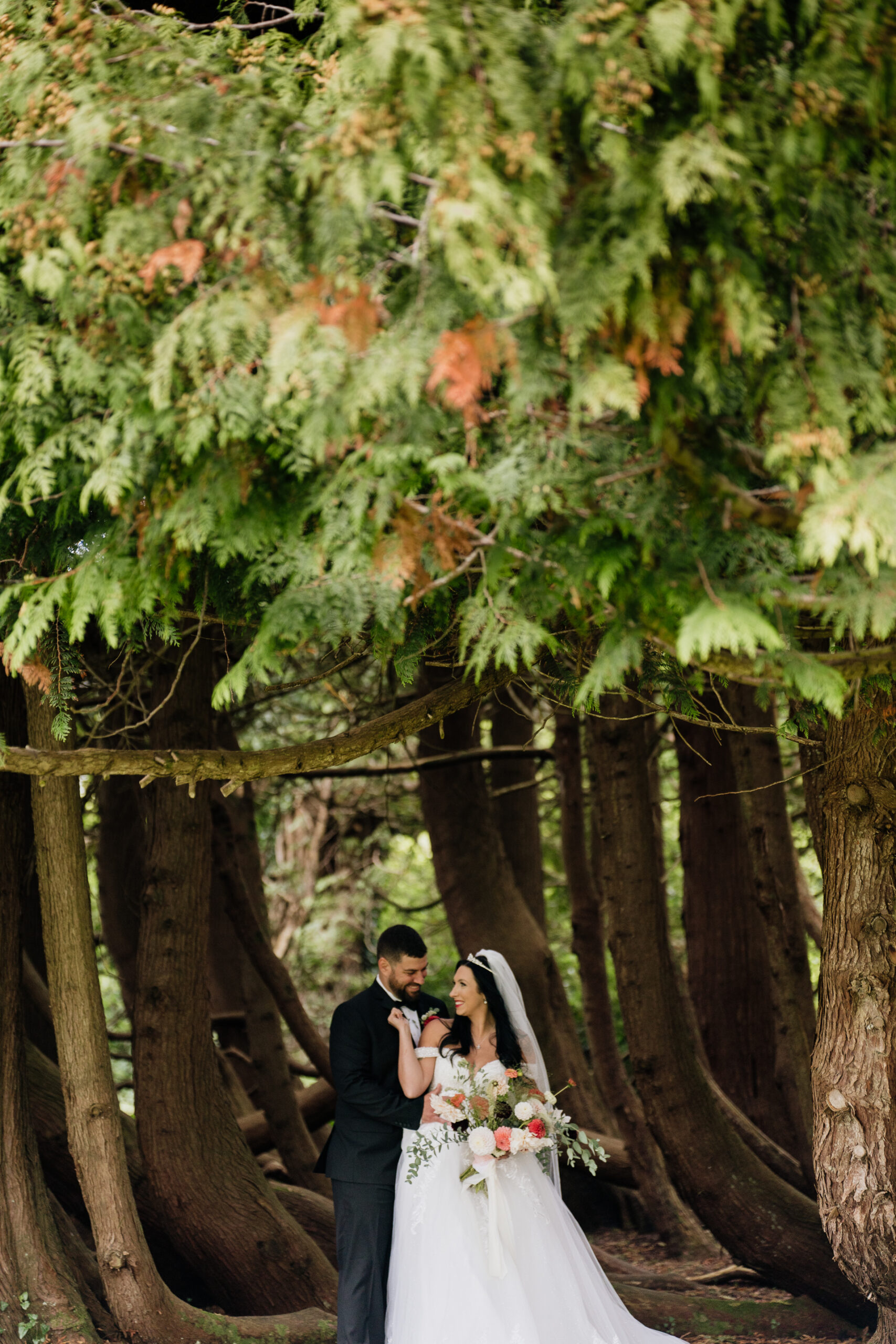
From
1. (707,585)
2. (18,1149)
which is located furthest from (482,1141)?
(707,585)

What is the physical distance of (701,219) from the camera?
9.24 ft

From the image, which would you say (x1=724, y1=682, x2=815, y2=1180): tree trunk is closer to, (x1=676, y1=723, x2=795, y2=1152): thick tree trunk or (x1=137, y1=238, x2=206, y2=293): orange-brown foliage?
(x1=676, y1=723, x2=795, y2=1152): thick tree trunk

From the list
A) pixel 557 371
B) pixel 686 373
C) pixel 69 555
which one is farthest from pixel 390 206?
pixel 69 555

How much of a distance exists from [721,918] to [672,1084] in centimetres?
258

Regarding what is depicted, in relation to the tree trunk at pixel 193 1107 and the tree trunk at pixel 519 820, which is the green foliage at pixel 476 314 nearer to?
the tree trunk at pixel 193 1107

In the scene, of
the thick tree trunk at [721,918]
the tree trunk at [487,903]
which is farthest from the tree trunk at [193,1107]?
the thick tree trunk at [721,918]

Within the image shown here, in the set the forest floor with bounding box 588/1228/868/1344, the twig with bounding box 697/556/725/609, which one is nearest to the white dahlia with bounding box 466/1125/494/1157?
the forest floor with bounding box 588/1228/868/1344

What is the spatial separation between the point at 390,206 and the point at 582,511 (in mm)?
1092

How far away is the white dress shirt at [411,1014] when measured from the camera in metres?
5.73

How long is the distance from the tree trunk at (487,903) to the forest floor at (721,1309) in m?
1.80

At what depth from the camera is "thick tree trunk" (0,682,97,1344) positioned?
523 centimetres

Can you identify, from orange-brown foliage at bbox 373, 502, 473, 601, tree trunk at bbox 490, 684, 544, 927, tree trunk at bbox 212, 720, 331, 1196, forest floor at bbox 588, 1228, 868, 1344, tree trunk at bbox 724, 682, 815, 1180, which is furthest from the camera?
tree trunk at bbox 490, 684, 544, 927

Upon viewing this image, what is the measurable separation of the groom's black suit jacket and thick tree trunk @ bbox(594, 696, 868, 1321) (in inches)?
73.1

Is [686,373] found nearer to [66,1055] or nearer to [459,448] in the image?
[459,448]
